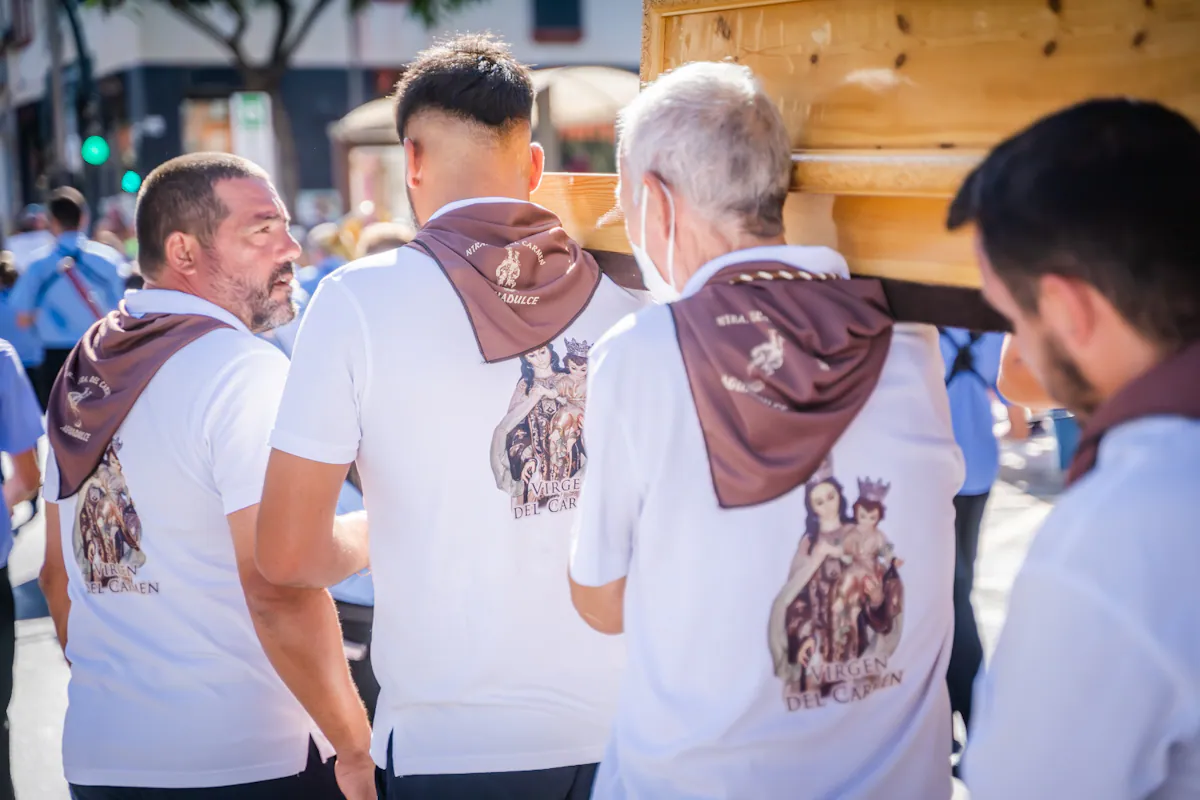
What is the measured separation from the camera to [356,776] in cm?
231

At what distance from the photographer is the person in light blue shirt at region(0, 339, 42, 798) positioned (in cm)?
340

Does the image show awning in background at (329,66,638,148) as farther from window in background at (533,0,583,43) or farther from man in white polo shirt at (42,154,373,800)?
window in background at (533,0,583,43)

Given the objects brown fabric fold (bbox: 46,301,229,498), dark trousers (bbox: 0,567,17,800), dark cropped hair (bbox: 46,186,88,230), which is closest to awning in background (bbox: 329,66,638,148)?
dark cropped hair (bbox: 46,186,88,230)

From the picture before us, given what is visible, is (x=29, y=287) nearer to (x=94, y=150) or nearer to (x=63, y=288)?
(x=63, y=288)

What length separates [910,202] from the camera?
176cm

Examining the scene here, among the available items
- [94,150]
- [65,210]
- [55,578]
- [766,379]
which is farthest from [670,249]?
[94,150]

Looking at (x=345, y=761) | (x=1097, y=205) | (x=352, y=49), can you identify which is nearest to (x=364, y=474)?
(x=345, y=761)

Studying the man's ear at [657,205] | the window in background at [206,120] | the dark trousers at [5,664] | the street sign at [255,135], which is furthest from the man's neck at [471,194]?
the window in background at [206,120]

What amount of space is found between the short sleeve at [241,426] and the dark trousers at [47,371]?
7.34 metres

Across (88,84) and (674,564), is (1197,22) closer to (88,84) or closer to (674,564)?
(674,564)

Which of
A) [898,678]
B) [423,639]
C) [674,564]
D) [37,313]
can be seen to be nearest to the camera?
[674,564]

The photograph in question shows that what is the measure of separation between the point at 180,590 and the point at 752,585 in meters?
1.27

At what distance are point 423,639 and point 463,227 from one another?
723 mm

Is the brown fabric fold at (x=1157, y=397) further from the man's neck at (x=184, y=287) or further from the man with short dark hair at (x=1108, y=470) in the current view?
the man's neck at (x=184, y=287)
